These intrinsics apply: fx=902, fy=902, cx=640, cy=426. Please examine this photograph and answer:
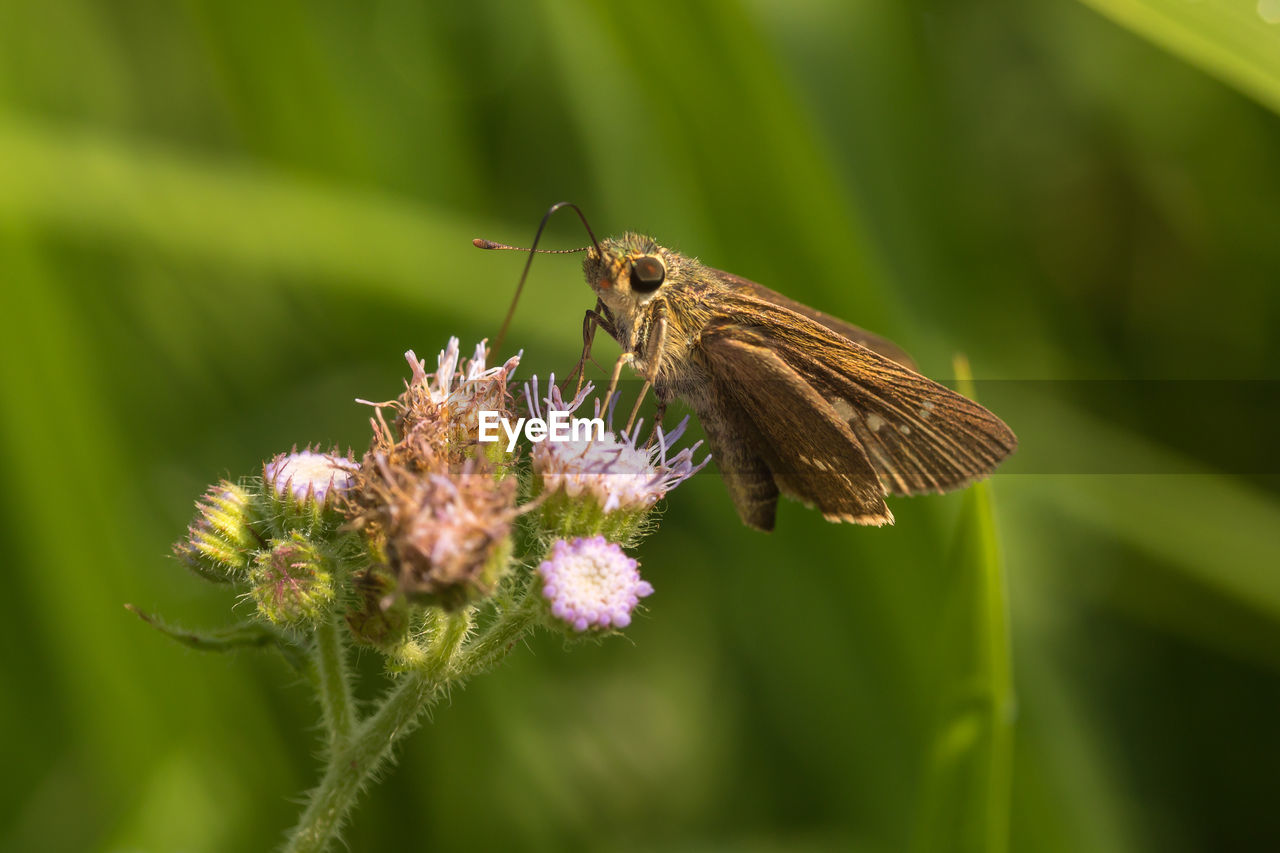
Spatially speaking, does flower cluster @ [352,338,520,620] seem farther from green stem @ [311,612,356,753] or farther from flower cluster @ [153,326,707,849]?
green stem @ [311,612,356,753]

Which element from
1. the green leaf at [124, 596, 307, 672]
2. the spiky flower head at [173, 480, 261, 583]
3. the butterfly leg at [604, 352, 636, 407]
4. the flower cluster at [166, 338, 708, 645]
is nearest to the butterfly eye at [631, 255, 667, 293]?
the butterfly leg at [604, 352, 636, 407]

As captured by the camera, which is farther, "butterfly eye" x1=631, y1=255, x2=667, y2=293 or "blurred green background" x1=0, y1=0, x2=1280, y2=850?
"blurred green background" x1=0, y1=0, x2=1280, y2=850

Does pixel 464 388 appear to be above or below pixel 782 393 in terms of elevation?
below

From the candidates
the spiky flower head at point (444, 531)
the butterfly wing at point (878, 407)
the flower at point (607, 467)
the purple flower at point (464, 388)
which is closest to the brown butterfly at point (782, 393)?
the butterfly wing at point (878, 407)

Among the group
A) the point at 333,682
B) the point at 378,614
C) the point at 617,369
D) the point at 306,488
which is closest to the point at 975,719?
the point at 617,369

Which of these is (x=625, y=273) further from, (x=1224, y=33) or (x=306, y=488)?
(x=1224, y=33)
